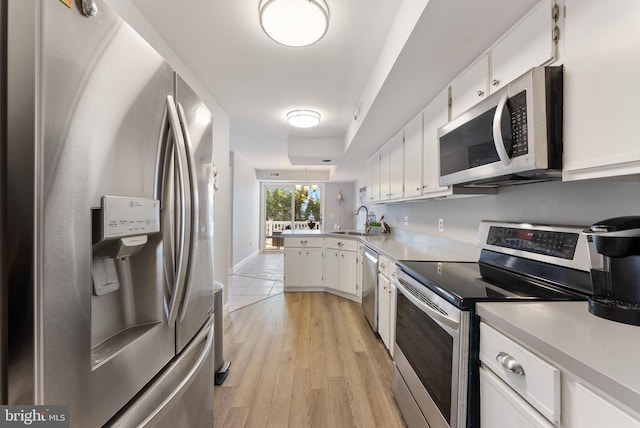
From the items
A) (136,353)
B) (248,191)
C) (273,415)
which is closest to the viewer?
(136,353)

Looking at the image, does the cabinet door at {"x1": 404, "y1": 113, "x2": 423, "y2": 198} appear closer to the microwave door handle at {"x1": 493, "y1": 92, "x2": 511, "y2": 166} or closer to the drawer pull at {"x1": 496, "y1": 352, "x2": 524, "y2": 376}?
the microwave door handle at {"x1": 493, "y1": 92, "x2": 511, "y2": 166}

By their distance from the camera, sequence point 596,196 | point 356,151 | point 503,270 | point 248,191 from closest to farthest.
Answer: point 596,196
point 503,270
point 356,151
point 248,191

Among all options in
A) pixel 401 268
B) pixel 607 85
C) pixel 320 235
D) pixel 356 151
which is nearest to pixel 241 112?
pixel 356 151

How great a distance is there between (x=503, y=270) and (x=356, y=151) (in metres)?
2.90

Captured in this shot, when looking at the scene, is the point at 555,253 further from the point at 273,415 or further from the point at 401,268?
the point at 273,415

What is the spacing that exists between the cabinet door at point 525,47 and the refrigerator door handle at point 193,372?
6.04 ft

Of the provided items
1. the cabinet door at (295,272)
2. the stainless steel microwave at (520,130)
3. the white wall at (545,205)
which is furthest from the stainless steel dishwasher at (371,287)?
the stainless steel microwave at (520,130)

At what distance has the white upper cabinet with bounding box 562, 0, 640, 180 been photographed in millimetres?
790

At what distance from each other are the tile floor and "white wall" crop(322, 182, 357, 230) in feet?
7.05

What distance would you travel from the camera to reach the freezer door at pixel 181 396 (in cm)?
76

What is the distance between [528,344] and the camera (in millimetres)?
796

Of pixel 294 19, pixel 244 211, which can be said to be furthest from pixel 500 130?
pixel 244 211

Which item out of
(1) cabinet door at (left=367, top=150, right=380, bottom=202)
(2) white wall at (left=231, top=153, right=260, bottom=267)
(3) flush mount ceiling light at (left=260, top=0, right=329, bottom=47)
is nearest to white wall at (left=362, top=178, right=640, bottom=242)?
(1) cabinet door at (left=367, top=150, right=380, bottom=202)

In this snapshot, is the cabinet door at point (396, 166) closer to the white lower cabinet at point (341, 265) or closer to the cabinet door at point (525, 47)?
the white lower cabinet at point (341, 265)
